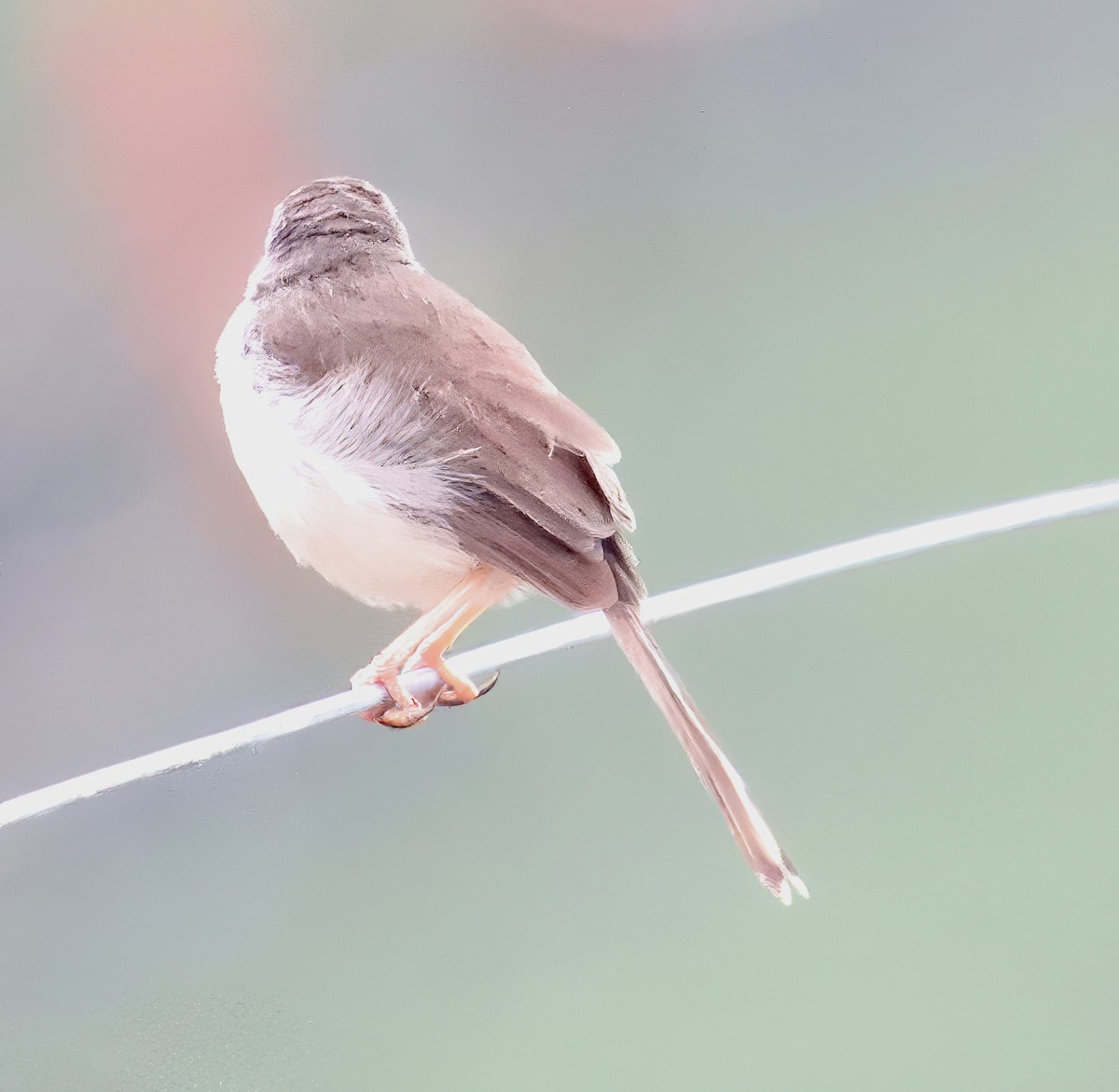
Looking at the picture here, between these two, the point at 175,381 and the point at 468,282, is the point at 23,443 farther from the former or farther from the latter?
the point at 468,282

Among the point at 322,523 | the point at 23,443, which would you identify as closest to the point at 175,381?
the point at 23,443

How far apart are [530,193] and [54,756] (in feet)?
2.09

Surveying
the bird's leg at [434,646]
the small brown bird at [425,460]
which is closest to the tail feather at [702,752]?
the small brown bird at [425,460]

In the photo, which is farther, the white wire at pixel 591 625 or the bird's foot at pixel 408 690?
the bird's foot at pixel 408 690

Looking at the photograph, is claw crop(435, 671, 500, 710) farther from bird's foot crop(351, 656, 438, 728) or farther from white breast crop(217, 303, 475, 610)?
white breast crop(217, 303, 475, 610)

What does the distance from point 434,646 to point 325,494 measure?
0.17m

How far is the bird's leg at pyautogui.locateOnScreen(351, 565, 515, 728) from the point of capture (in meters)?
0.89

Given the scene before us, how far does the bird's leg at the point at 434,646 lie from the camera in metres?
0.89

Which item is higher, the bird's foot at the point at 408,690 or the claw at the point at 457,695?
the bird's foot at the point at 408,690

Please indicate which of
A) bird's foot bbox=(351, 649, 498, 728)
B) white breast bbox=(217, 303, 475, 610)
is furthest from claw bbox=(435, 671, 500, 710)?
white breast bbox=(217, 303, 475, 610)

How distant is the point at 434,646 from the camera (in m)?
0.93

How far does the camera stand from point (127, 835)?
92 cm

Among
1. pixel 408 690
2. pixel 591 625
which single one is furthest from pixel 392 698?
pixel 591 625

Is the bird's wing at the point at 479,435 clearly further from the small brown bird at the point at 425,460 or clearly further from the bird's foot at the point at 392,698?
the bird's foot at the point at 392,698
